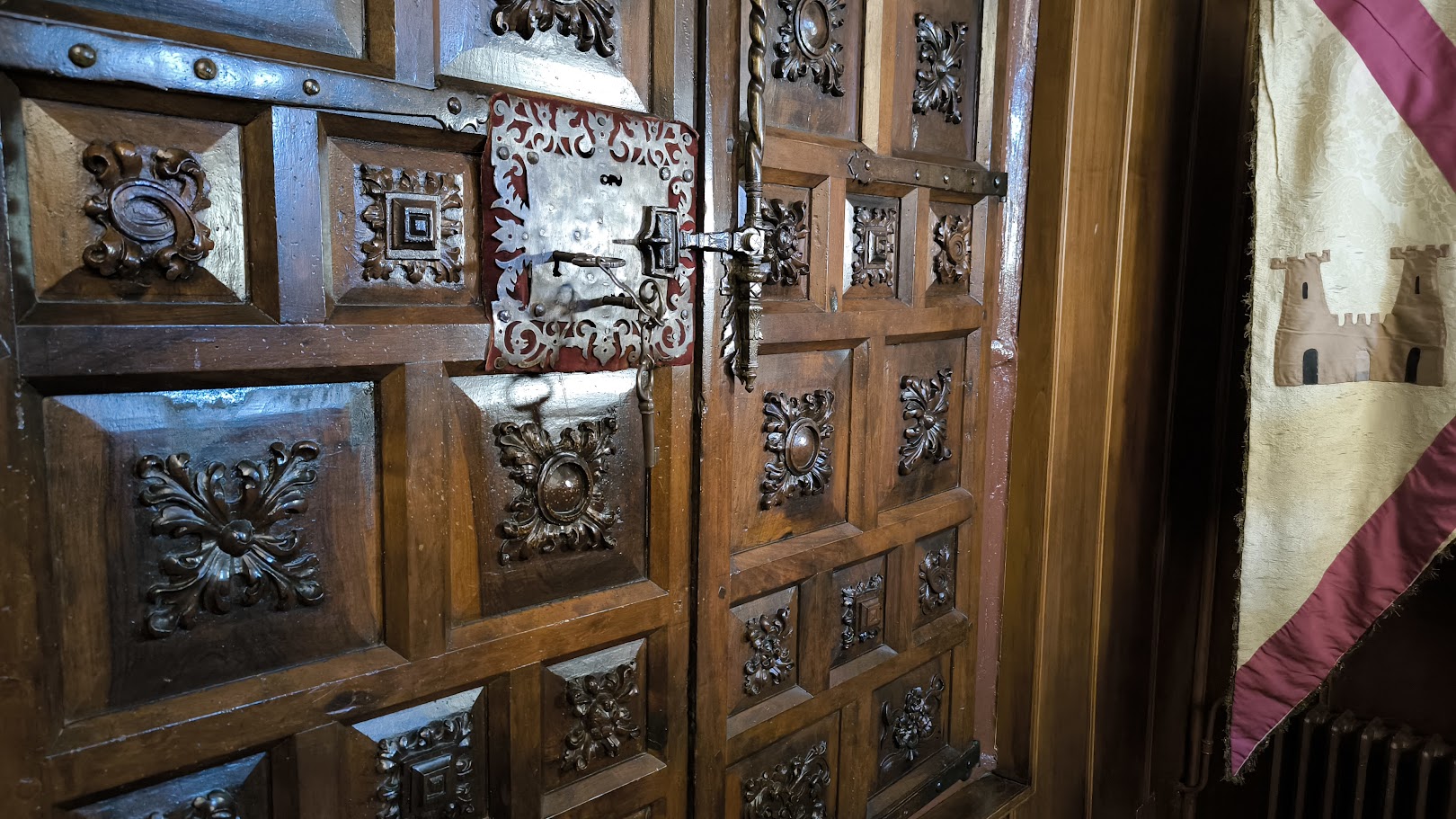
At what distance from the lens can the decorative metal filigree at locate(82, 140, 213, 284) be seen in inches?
25.1

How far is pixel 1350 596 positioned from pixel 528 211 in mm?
1520

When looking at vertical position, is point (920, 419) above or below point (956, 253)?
below

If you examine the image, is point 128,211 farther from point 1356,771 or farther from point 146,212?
point 1356,771

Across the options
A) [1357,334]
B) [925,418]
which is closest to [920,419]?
[925,418]

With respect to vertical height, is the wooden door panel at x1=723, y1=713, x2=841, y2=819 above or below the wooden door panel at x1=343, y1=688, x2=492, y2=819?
below

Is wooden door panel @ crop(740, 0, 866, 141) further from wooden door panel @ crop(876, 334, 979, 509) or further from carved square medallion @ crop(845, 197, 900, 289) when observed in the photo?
wooden door panel @ crop(876, 334, 979, 509)

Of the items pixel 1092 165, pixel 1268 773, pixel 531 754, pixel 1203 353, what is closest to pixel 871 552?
pixel 531 754

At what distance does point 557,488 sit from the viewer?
938 millimetres

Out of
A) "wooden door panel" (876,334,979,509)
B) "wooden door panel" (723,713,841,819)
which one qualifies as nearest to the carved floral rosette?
"wooden door panel" (876,334,979,509)

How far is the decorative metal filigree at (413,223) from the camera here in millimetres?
779

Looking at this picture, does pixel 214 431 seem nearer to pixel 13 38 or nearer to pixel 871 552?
pixel 13 38

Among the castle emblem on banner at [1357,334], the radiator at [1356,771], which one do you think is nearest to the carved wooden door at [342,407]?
the castle emblem on banner at [1357,334]

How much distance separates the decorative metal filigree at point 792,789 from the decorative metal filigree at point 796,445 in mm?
364

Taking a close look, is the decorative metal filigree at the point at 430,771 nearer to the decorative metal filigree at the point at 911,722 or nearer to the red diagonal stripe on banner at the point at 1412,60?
the decorative metal filigree at the point at 911,722
